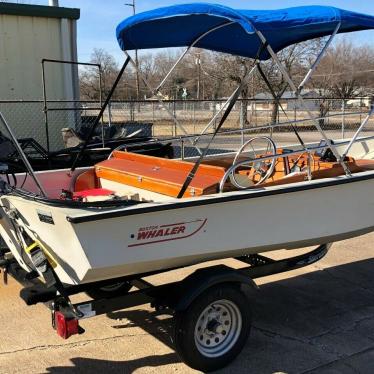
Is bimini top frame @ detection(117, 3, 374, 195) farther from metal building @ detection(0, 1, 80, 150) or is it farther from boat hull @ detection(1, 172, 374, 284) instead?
metal building @ detection(0, 1, 80, 150)

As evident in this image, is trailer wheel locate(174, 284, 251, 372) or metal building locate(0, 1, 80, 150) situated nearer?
trailer wheel locate(174, 284, 251, 372)

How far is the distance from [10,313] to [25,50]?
872 centimetres

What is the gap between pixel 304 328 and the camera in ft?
14.8

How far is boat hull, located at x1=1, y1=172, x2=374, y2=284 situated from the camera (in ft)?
10.6

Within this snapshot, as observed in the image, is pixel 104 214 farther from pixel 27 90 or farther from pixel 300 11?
pixel 27 90

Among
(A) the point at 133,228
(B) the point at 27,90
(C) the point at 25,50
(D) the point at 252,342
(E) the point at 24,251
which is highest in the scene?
(C) the point at 25,50

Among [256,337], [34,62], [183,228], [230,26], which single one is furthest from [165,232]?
[34,62]

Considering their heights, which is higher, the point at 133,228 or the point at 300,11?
the point at 300,11

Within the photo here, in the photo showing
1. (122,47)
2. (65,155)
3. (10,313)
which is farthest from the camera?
(65,155)

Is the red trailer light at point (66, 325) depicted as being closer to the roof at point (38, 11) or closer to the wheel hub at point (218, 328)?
the wheel hub at point (218, 328)

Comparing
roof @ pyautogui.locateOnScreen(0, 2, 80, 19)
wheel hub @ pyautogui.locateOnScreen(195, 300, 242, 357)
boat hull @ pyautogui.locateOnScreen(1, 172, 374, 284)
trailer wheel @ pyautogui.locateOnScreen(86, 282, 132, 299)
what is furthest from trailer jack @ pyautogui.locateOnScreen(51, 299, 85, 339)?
roof @ pyautogui.locateOnScreen(0, 2, 80, 19)

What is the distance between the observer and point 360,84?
43.1 metres

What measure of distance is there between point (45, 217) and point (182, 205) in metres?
0.86

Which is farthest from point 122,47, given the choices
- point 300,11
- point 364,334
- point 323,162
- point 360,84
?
point 360,84
